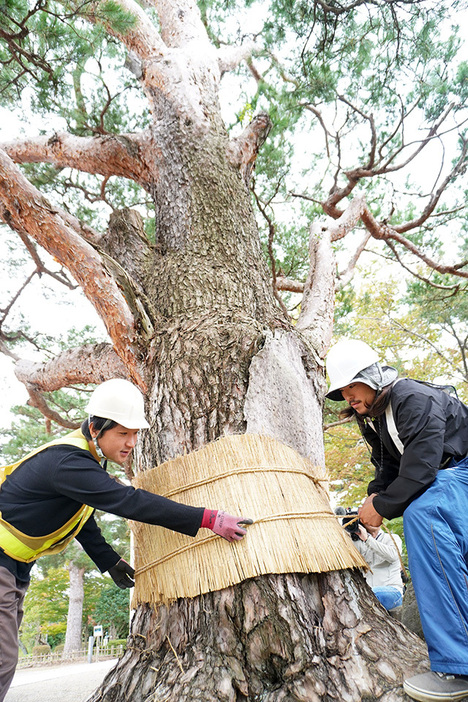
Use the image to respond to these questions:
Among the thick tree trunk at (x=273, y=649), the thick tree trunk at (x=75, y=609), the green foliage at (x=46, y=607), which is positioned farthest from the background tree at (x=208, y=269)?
the green foliage at (x=46, y=607)

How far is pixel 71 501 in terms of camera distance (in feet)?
5.99

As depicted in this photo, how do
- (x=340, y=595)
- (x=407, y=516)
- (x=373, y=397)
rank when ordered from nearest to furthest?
(x=407, y=516) < (x=340, y=595) < (x=373, y=397)

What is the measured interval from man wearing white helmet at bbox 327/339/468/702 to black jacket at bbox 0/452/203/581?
0.72 meters

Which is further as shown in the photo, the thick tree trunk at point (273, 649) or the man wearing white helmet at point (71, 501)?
the man wearing white helmet at point (71, 501)

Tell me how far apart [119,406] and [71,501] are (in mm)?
421

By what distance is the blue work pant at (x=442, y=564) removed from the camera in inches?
52.9

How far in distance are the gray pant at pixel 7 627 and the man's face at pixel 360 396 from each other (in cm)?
148

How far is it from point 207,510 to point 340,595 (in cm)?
58

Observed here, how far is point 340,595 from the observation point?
1658 millimetres

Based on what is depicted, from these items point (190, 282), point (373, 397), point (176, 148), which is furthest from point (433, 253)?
point (373, 397)

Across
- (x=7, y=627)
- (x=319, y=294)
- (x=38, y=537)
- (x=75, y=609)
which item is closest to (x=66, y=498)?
(x=38, y=537)

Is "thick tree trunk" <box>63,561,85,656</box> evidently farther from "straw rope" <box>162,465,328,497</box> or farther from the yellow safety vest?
"straw rope" <box>162,465,328,497</box>

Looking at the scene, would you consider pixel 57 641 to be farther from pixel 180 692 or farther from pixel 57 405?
pixel 180 692

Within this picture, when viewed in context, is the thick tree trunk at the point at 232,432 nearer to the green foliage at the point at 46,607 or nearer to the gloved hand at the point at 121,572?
the gloved hand at the point at 121,572
